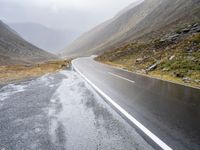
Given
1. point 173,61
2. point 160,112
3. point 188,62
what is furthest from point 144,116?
point 173,61

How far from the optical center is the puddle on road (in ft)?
18.7

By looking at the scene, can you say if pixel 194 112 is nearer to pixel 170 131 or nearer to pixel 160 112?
pixel 160 112

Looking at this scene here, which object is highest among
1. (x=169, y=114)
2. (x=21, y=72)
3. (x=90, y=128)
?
(x=90, y=128)

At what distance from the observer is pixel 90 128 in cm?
693

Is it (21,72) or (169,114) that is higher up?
(169,114)

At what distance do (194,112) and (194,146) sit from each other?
3.26 metres

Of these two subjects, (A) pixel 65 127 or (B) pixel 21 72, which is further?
(B) pixel 21 72

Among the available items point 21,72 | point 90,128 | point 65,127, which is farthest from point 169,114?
point 21,72

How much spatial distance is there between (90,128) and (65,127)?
648 mm

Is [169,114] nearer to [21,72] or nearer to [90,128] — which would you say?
[90,128]

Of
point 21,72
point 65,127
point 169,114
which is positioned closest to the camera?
point 65,127

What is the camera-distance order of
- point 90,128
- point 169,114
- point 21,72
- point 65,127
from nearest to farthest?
point 90,128
point 65,127
point 169,114
point 21,72

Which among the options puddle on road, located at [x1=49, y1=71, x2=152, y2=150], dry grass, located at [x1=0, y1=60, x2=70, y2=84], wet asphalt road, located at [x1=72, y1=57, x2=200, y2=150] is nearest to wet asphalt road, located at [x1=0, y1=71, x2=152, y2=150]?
puddle on road, located at [x1=49, y1=71, x2=152, y2=150]

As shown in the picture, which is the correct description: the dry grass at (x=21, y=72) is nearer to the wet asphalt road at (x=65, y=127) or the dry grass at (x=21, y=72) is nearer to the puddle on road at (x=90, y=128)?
the wet asphalt road at (x=65, y=127)
